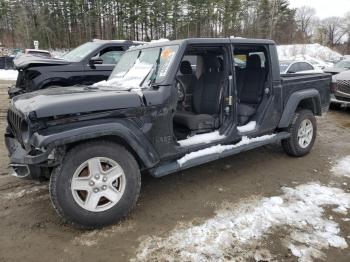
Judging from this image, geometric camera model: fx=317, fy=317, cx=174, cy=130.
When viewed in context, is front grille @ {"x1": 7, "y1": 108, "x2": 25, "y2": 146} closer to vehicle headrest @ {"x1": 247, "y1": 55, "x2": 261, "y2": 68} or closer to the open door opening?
the open door opening

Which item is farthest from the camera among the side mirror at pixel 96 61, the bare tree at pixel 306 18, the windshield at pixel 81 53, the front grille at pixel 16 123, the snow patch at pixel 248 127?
the bare tree at pixel 306 18

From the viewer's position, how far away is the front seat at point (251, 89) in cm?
479

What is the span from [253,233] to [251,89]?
8.61 feet

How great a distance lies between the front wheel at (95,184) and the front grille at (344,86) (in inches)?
317

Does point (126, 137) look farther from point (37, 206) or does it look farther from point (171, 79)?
point (37, 206)

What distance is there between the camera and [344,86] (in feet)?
30.1

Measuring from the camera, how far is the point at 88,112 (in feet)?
9.82

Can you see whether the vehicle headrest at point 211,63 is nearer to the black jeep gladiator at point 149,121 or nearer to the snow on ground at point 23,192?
the black jeep gladiator at point 149,121

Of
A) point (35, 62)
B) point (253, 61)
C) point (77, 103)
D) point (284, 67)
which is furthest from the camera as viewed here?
point (284, 67)

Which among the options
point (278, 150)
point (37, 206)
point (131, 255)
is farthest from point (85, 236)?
point (278, 150)

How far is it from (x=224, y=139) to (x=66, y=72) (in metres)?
4.51

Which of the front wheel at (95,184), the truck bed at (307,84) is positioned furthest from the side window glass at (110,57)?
the front wheel at (95,184)

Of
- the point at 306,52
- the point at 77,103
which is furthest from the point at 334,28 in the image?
the point at 77,103

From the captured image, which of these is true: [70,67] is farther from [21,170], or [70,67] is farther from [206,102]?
[21,170]
